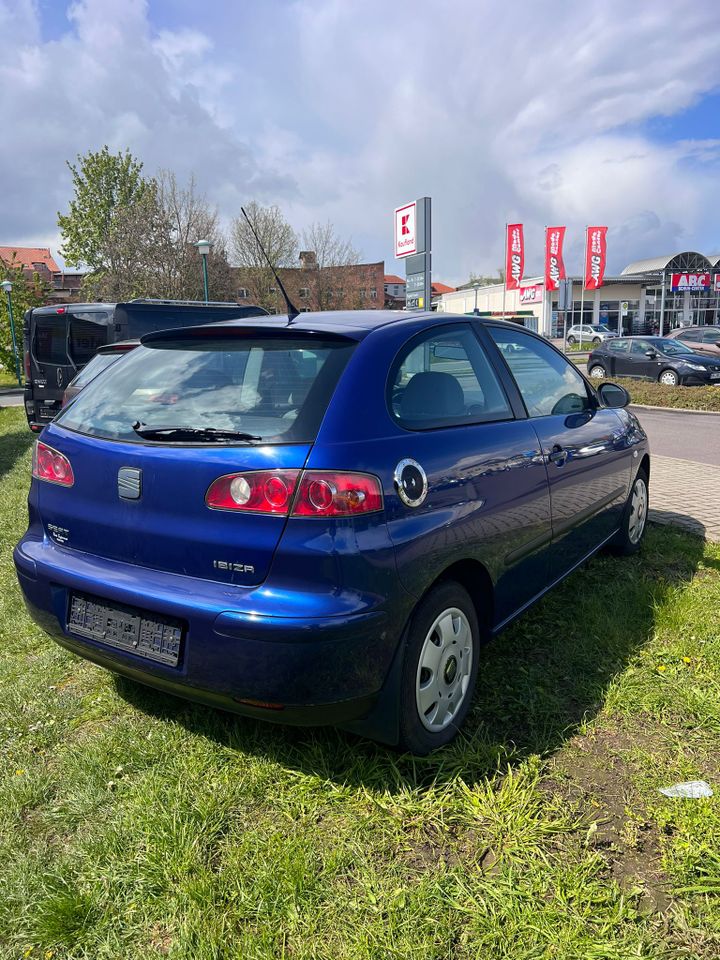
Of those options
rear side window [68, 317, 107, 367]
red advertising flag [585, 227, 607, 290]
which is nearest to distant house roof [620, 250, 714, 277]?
red advertising flag [585, 227, 607, 290]

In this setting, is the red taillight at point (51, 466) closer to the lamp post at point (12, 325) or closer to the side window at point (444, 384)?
the side window at point (444, 384)

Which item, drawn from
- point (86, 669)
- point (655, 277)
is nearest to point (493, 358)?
point (86, 669)

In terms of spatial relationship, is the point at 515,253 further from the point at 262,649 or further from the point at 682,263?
the point at 262,649

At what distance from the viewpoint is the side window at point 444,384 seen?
2.61 metres

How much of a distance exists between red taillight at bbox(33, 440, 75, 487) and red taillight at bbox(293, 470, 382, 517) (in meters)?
1.07

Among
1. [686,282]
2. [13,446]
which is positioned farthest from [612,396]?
[686,282]

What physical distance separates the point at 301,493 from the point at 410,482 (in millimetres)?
428

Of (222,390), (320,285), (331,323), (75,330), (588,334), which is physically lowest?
(222,390)

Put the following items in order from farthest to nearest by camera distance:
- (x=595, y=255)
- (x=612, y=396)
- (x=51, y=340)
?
(x=595, y=255) → (x=51, y=340) → (x=612, y=396)

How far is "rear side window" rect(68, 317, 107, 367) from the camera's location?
1058 cm

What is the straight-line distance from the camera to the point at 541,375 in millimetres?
3846

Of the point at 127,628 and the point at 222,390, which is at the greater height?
the point at 222,390

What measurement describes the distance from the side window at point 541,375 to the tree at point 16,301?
2917cm

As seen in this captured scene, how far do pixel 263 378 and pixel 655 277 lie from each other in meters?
62.4
